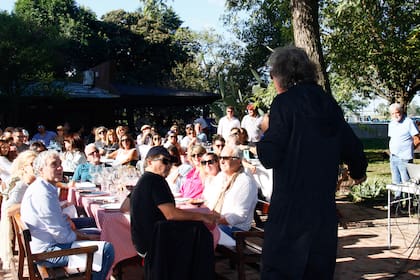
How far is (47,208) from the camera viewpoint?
4.01 m

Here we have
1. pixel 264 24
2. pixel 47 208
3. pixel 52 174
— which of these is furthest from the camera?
pixel 264 24

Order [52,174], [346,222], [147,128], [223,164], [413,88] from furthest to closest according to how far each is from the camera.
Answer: [413,88] < [147,128] < [346,222] < [223,164] < [52,174]

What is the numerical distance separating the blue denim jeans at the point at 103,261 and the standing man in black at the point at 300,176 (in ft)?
5.79

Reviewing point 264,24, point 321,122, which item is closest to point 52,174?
point 321,122

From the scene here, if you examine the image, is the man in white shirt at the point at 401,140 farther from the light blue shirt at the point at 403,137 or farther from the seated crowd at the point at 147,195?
the seated crowd at the point at 147,195

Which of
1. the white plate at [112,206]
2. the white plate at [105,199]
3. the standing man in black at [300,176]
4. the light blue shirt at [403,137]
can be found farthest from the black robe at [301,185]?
the light blue shirt at [403,137]

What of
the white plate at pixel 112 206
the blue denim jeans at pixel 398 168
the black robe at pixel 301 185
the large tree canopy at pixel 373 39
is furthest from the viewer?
the large tree canopy at pixel 373 39

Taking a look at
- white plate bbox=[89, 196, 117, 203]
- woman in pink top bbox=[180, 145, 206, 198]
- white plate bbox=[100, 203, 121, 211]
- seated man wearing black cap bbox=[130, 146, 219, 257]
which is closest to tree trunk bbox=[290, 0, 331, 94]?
woman in pink top bbox=[180, 145, 206, 198]

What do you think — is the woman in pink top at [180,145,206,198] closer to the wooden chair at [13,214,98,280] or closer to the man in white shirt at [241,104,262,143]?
the wooden chair at [13,214,98,280]

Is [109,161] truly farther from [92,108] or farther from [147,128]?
[92,108]

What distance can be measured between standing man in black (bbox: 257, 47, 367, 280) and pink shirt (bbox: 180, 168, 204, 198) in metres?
3.09

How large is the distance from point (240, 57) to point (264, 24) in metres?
2.94

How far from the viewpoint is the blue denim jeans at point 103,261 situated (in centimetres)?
407

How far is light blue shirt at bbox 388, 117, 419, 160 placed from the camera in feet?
26.9
